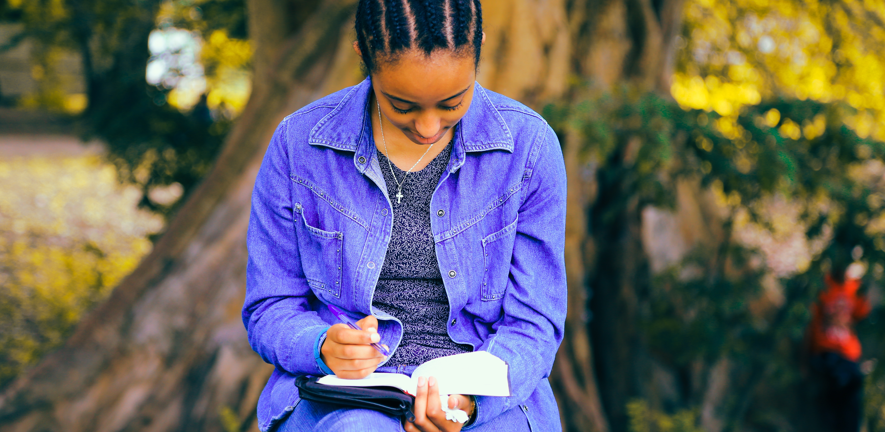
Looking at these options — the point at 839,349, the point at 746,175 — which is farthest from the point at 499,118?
the point at 839,349

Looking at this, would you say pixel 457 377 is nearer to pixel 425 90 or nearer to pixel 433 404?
pixel 433 404

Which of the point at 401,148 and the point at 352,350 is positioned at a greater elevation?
the point at 401,148

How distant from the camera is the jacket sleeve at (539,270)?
165 cm

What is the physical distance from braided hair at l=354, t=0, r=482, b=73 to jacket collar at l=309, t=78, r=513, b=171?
0.23 m

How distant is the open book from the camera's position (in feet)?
4.87

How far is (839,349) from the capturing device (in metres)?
4.56

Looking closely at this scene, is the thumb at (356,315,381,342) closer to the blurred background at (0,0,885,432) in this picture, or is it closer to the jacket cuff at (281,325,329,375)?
the jacket cuff at (281,325,329,375)

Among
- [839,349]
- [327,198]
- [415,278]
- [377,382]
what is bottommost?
[839,349]

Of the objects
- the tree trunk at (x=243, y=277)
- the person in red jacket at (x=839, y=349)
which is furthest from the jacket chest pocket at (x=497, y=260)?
the person in red jacket at (x=839, y=349)

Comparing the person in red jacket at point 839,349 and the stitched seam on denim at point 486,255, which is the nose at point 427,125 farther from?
the person in red jacket at point 839,349

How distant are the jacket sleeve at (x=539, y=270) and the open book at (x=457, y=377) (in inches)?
4.0

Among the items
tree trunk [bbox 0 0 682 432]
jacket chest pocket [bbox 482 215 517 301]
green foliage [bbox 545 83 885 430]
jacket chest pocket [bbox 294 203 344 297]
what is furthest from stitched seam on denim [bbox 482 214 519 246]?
tree trunk [bbox 0 0 682 432]

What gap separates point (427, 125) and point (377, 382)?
1.85 feet

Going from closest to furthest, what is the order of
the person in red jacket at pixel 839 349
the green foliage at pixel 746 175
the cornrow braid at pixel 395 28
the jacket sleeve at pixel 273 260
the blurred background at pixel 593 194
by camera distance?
A: 1. the cornrow braid at pixel 395 28
2. the jacket sleeve at pixel 273 260
3. the green foliage at pixel 746 175
4. the blurred background at pixel 593 194
5. the person in red jacket at pixel 839 349
